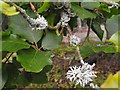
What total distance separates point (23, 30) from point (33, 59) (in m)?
0.07

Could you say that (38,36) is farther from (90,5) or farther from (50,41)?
(90,5)

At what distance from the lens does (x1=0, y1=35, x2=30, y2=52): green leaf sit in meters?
0.50

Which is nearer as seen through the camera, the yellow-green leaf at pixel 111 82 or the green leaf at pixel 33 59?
the yellow-green leaf at pixel 111 82

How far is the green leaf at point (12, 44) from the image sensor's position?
50cm

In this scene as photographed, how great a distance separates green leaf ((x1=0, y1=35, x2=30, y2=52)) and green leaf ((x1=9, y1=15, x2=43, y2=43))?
0.9 inches

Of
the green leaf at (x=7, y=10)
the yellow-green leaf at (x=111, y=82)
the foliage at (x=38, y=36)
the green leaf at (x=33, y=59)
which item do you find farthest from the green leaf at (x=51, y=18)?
the yellow-green leaf at (x=111, y=82)

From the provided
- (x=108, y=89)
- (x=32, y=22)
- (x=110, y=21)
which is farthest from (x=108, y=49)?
(x=108, y=89)

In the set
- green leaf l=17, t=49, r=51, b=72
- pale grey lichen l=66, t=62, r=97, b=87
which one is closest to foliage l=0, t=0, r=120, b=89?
green leaf l=17, t=49, r=51, b=72

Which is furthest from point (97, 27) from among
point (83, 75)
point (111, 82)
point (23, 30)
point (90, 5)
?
point (111, 82)

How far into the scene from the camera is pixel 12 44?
1.67ft

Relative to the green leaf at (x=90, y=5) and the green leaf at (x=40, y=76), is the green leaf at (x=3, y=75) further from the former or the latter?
the green leaf at (x=90, y=5)

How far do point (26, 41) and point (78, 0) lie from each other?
0.14 meters

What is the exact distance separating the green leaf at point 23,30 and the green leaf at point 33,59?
3 centimetres

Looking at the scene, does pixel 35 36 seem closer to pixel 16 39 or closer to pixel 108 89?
pixel 16 39
